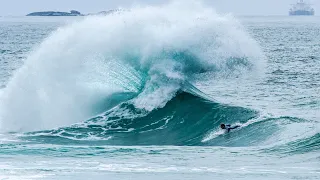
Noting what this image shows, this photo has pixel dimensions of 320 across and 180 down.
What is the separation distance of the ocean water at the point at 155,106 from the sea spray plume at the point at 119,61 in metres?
0.05

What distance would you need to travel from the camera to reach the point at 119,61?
3069 cm

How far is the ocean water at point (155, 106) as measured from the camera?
17.1 m

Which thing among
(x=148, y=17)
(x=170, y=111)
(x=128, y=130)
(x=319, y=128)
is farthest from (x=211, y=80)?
(x=319, y=128)

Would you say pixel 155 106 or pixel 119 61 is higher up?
pixel 119 61

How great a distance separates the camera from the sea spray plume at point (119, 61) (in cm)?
2575

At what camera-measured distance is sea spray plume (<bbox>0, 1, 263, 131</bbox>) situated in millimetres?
25750

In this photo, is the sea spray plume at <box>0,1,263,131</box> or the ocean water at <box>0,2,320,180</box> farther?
the sea spray plume at <box>0,1,263,131</box>

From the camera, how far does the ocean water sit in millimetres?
17050

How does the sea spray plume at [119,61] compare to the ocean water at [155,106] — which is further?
the sea spray plume at [119,61]

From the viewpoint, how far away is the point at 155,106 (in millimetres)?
26172

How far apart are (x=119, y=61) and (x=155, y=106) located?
5.06 metres

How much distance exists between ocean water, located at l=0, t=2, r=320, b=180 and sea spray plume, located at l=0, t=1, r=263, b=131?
0.16ft

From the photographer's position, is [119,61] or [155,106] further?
[119,61]

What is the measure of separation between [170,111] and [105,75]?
5.17m
